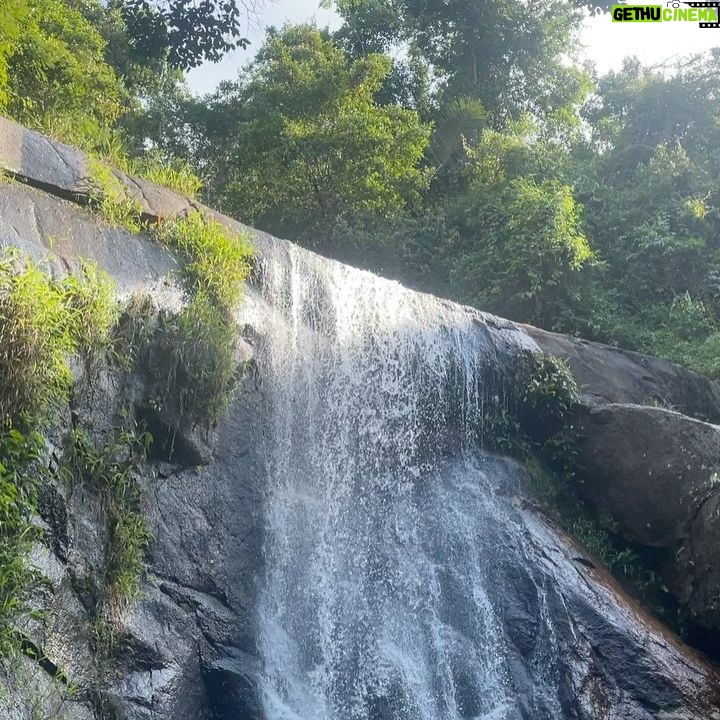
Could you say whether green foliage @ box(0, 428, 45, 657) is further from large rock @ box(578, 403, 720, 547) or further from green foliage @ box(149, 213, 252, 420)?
large rock @ box(578, 403, 720, 547)

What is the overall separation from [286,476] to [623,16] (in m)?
4.91

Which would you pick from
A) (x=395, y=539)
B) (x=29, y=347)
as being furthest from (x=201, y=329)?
(x=395, y=539)

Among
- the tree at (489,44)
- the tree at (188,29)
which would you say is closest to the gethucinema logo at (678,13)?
the tree at (188,29)

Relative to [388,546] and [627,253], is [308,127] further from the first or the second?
[388,546]

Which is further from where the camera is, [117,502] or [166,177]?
[166,177]

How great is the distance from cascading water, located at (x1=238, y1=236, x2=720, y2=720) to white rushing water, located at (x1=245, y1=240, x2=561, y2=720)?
0.01 meters

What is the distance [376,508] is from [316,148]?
750 centimetres

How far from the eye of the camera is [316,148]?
46.7 feet

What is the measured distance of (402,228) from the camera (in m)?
15.6

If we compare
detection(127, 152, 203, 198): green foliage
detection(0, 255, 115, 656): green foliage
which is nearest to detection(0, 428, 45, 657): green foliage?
detection(0, 255, 115, 656): green foliage

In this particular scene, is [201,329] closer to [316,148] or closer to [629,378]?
[629,378]

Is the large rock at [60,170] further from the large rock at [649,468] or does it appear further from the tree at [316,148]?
the tree at [316,148]

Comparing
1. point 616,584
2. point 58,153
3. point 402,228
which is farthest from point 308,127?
point 616,584

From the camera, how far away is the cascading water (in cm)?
732
